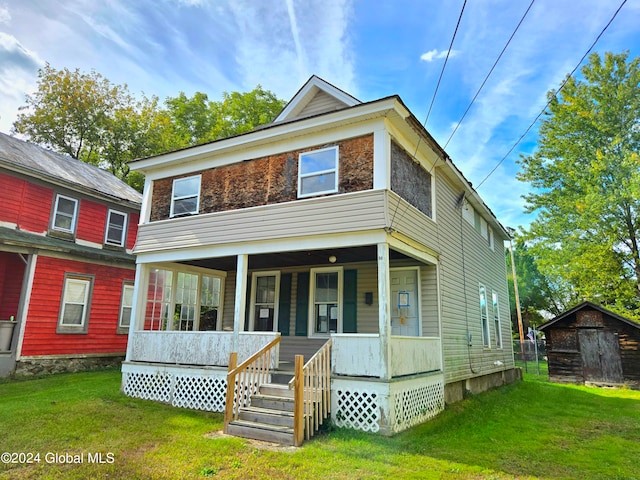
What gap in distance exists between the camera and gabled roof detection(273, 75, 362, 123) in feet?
33.1

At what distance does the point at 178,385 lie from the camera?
897cm

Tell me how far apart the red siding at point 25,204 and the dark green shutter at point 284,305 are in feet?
28.2

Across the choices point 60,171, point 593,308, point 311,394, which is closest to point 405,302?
point 311,394

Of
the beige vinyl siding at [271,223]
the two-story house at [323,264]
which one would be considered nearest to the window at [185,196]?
the two-story house at [323,264]

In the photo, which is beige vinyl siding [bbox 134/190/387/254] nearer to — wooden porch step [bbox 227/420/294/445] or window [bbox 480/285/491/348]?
wooden porch step [bbox 227/420/294/445]

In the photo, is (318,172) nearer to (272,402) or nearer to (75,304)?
(272,402)

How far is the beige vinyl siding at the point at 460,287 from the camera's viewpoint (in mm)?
9805

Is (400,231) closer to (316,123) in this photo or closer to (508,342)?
(316,123)

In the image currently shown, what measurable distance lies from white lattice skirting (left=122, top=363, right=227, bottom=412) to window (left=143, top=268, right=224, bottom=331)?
75.4 inches

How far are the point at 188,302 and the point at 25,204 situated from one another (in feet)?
21.3

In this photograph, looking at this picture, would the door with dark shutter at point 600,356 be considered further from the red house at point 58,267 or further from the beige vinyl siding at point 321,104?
the red house at point 58,267

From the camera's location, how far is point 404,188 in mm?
8391

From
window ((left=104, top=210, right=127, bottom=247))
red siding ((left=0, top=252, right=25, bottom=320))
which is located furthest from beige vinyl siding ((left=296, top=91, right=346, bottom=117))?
red siding ((left=0, top=252, right=25, bottom=320))

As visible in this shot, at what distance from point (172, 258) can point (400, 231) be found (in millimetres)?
5745
